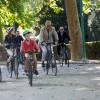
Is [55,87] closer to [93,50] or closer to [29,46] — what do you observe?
[29,46]

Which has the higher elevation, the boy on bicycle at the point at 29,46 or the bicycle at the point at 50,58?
the boy on bicycle at the point at 29,46

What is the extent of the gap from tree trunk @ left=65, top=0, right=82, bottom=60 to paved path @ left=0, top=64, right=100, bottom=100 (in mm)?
9218

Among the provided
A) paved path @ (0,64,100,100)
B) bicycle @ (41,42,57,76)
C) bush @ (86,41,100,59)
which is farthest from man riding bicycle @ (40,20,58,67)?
bush @ (86,41,100,59)

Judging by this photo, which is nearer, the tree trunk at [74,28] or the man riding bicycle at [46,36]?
the man riding bicycle at [46,36]

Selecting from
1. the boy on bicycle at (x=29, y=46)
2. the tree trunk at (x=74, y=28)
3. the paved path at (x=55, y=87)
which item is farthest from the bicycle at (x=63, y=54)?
the boy on bicycle at (x=29, y=46)

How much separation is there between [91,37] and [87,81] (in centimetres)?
2547

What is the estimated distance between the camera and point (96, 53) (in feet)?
102

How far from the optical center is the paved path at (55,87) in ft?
41.7

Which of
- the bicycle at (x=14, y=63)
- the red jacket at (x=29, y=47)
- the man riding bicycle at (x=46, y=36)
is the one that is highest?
the man riding bicycle at (x=46, y=36)

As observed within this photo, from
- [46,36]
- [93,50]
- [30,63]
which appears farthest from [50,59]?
[93,50]

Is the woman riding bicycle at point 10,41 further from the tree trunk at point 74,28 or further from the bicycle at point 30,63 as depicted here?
the tree trunk at point 74,28

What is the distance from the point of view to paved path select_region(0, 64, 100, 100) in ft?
41.7

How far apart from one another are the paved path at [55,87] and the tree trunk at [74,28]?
922 cm

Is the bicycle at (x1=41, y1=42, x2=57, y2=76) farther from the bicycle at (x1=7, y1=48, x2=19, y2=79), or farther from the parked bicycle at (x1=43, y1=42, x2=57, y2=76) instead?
the bicycle at (x1=7, y1=48, x2=19, y2=79)
